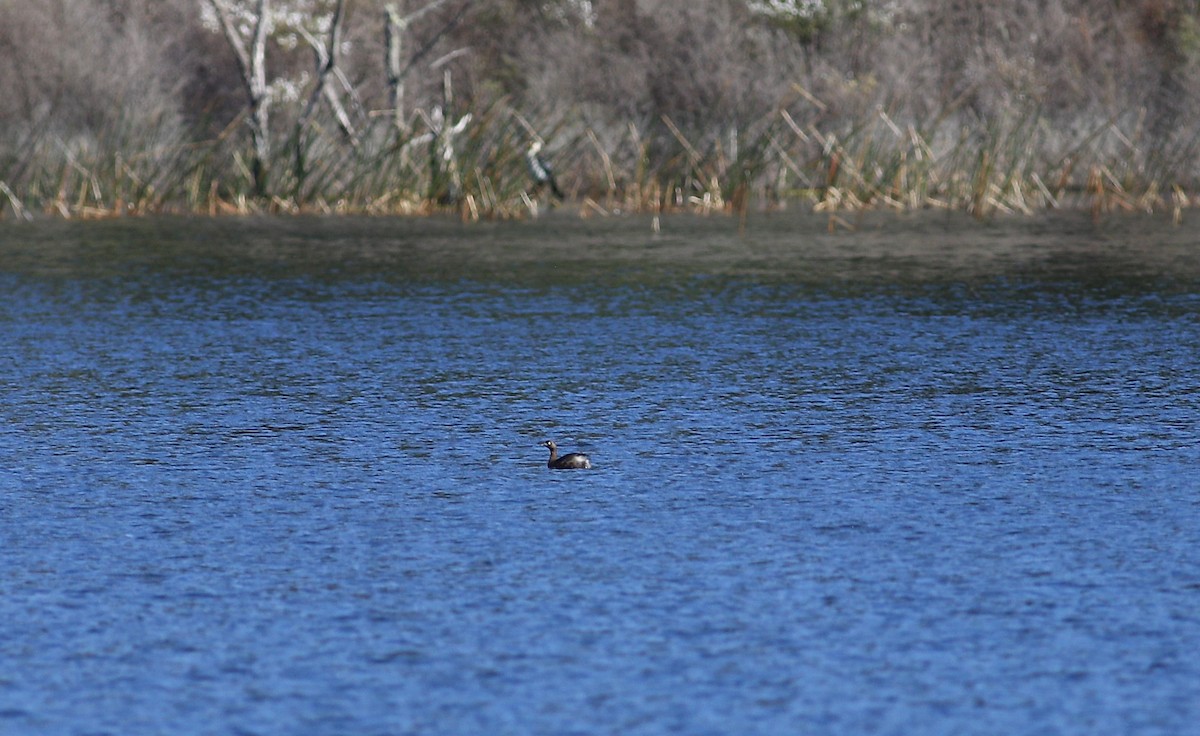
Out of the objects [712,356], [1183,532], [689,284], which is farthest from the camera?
[689,284]

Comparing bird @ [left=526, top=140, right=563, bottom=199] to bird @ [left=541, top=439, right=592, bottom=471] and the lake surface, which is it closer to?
the lake surface

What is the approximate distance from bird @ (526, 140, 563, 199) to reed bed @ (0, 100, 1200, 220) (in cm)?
15

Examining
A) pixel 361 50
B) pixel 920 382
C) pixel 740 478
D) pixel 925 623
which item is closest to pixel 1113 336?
pixel 920 382

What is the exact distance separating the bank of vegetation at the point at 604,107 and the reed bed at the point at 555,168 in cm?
6

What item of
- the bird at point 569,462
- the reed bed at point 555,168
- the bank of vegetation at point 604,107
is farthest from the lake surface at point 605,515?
the reed bed at point 555,168

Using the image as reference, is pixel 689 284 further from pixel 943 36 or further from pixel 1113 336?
pixel 943 36

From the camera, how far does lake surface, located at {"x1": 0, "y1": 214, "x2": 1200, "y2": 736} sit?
539 centimetres

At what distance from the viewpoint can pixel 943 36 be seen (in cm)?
4050

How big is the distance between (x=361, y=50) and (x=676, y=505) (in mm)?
38809

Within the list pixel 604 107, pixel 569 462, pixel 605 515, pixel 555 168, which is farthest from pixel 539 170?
pixel 605 515

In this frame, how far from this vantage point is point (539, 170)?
27.0m

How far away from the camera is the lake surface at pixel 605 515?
5395 millimetres

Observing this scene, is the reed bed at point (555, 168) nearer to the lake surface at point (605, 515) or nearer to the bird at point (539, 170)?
the bird at point (539, 170)

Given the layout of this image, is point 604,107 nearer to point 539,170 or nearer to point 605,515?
point 539,170
